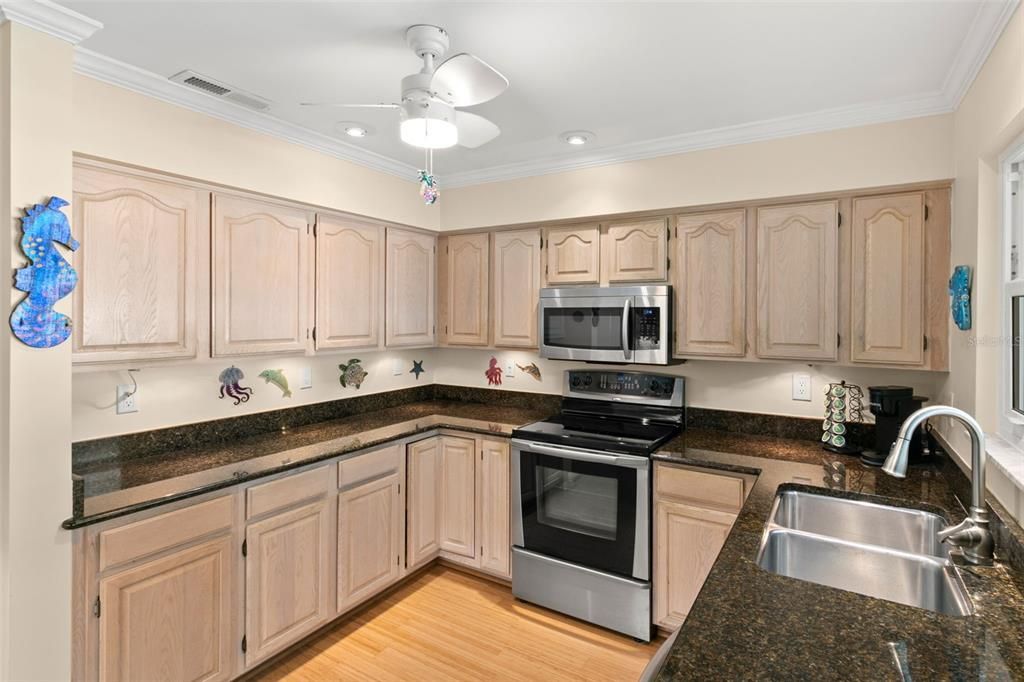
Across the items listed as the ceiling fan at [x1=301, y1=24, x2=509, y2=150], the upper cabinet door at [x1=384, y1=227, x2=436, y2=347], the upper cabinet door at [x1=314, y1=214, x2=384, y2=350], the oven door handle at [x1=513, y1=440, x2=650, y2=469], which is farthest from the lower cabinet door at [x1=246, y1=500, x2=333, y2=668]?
the ceiling fan at [x1=301, y1=24, x2=509, y2=150]

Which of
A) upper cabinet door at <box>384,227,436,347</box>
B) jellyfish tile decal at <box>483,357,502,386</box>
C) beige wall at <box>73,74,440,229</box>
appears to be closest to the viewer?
beige wall at <box>73,74,440,229</box>

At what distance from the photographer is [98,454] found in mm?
2209

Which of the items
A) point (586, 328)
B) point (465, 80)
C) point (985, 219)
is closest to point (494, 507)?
point (586, 328)

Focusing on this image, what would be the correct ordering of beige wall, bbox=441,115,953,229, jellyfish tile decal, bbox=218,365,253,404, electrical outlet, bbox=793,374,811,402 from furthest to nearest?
electrical outlet, bbox=793,374,811,402 < jellyfish tile decal, bbox=218,365,253,404 < beige wall, bbox=441,115,953,229

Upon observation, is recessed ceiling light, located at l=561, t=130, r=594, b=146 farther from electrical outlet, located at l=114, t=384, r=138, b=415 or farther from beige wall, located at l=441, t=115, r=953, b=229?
electrical outlet, located at l=114, t=384, r=138, b=415

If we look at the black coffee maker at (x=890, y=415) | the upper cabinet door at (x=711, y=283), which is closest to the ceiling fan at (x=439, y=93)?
the upper cabinet door at (x=711, y=283)

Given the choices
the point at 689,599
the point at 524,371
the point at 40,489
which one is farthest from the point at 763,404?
the point at 40,489

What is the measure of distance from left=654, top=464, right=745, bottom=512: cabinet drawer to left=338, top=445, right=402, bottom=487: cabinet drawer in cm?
135

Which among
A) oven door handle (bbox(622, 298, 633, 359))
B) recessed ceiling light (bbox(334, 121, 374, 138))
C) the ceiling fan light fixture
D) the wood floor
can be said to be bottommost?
→ the wood floor

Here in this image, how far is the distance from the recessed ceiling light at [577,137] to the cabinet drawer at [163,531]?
7.36ft

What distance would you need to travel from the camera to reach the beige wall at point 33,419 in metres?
1.61

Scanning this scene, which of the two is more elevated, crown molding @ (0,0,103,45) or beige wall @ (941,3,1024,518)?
crown molding @ (0,0,103,45)

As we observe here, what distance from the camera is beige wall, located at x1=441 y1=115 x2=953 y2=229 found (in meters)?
2.31

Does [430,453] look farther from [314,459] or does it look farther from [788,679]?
[788,679]
